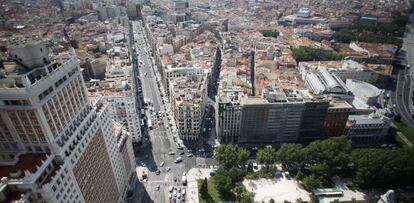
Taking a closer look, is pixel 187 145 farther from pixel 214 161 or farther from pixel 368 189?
pixel 368 189

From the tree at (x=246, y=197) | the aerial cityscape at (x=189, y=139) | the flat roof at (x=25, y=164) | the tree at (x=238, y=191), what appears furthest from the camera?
the tree at (x=238, y=191)

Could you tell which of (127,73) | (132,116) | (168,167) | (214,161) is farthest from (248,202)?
(127,73)

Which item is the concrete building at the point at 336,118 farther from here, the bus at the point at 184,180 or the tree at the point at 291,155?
the bus at the point at 184,180

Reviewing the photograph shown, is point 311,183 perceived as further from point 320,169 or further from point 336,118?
point 336,118

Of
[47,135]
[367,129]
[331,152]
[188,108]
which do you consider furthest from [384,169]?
[47,135]

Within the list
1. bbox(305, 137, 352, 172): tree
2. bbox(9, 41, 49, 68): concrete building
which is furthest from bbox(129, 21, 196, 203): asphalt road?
bbox(9, 41, 49, 68): concrete building

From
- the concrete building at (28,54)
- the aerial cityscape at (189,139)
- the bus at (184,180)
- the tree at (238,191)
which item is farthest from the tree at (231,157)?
the concrete building at (28,54)
